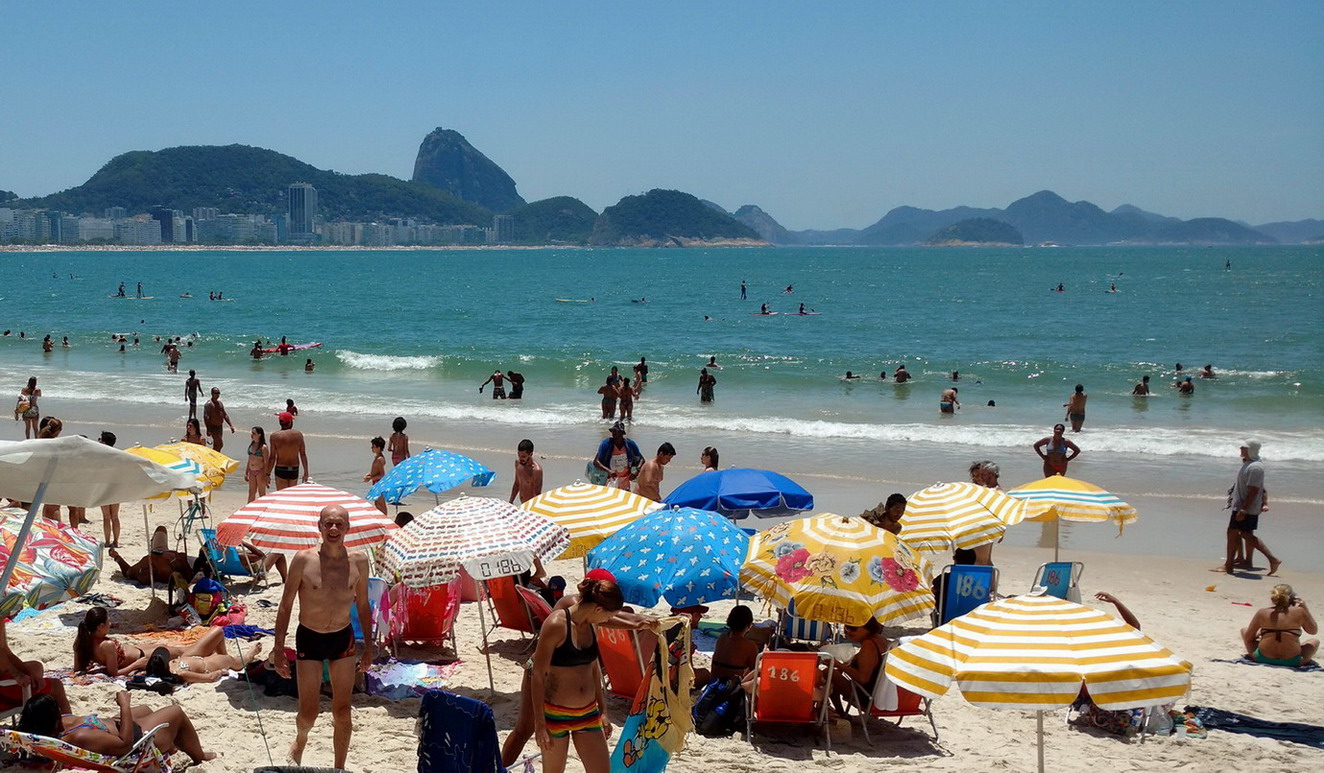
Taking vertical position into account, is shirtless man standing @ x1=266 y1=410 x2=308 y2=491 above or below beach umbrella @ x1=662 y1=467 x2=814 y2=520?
below

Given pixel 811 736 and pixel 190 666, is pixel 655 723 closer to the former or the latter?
pixel 811 736

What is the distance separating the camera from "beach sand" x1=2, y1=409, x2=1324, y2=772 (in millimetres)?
6836

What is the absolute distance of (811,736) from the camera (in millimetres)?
7203

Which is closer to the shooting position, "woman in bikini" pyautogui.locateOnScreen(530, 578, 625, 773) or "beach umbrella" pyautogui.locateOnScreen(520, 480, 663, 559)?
"woman in bikini" pyautogui.locateOnScreen(530, 578, 625, 773)

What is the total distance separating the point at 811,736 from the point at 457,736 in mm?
2917

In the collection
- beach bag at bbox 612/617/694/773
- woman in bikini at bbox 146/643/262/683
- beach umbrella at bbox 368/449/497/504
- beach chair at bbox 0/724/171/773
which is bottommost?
woman in bikini at bbox 146/643/262/683

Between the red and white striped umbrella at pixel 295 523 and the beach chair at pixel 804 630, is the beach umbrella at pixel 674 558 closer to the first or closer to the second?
the beach chair at pixel 804 630

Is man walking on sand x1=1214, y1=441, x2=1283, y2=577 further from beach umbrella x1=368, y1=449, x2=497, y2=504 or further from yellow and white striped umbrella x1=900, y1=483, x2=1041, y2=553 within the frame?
beach umbrella x1=368, y1=449, x2=497, y2=504

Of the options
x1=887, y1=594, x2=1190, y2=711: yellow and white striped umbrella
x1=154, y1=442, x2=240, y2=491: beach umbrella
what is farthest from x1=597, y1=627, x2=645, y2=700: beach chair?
x1=154, y1=442, x2=240, y2=491: beach umbrella

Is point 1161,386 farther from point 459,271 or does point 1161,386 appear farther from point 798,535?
point 459,271

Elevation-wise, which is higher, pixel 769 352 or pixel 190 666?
pixel 190 666

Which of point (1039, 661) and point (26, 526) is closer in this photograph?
point (1039, 661)

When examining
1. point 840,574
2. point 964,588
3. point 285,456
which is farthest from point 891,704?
point 285,456

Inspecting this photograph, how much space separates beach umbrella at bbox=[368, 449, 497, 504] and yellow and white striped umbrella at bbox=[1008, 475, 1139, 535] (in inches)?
188
